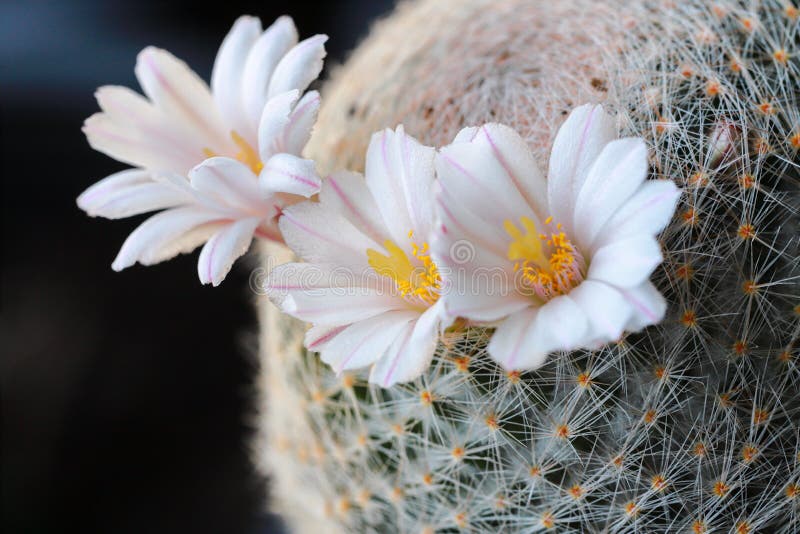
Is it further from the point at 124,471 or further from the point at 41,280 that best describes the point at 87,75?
the point at 124,471

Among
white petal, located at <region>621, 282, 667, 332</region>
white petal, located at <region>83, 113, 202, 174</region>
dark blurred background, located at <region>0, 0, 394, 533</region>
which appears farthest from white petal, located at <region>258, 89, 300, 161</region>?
dark blurred background, located at <region>0, 0, 394, 533</region>

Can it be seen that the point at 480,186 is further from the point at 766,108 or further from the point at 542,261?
the point at 766,108

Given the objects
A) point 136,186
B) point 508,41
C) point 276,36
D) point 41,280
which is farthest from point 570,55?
point 41,280

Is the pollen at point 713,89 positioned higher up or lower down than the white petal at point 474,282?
lower down

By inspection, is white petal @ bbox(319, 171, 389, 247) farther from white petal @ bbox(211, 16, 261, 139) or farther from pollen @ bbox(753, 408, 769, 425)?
pollen @ bbox(753, 408, 769, 425)

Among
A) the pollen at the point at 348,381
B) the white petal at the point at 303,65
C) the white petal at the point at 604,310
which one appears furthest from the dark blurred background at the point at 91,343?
the white petal at the point at 604,310

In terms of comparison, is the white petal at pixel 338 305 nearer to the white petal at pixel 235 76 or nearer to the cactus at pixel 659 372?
the cactus at pixel 659 372
